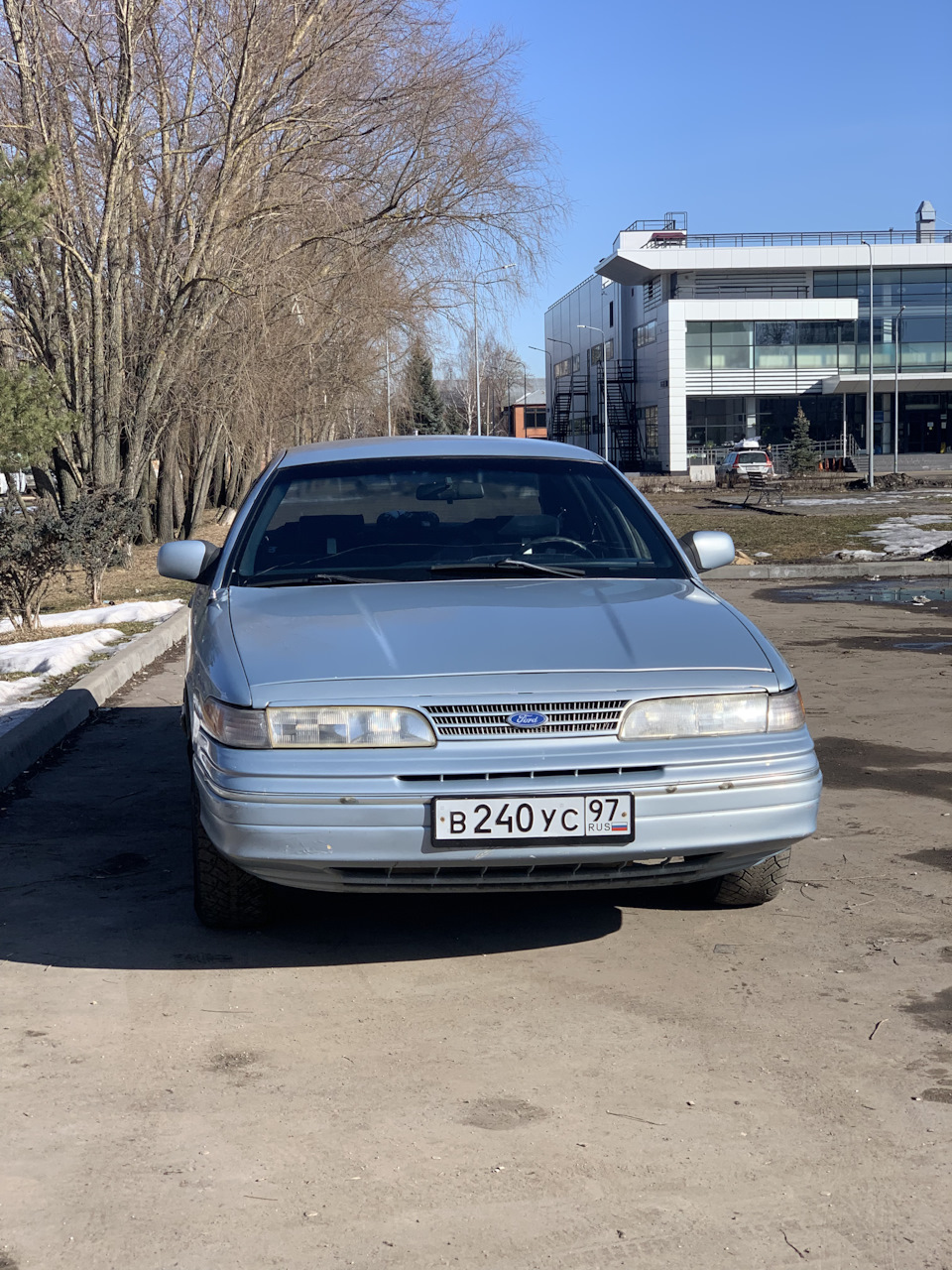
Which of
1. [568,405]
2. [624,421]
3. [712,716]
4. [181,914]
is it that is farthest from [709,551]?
[568,405]

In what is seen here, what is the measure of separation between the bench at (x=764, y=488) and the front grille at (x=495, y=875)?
1568 inches

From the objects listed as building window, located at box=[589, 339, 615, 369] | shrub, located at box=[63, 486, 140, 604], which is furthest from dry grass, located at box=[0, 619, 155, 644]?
building window, located at box=[589, 339, 615, 369]

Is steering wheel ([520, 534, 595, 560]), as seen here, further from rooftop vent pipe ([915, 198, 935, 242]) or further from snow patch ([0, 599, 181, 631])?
rooftop vent pipe ([915, 198, 935, 242])

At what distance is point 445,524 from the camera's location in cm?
548

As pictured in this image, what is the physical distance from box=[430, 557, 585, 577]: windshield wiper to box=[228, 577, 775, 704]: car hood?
0.41 feet

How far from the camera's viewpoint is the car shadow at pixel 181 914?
4.42m

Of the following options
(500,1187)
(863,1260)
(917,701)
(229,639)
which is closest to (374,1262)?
(500,1187)

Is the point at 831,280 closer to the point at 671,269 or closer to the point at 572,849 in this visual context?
the point at 671,269

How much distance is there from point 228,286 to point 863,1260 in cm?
1976

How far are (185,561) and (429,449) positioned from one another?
1.17 metres

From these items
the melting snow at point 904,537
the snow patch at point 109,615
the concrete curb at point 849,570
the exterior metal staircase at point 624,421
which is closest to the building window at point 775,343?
the exterior metal staircase at point 624,421

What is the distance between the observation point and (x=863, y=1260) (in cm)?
264

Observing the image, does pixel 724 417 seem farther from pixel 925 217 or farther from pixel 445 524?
pixel 445 524

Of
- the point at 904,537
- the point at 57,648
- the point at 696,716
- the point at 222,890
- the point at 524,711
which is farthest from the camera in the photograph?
the point at 904,537
